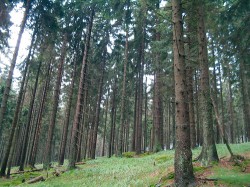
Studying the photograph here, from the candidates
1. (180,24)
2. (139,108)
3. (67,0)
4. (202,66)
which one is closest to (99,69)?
(139,108)

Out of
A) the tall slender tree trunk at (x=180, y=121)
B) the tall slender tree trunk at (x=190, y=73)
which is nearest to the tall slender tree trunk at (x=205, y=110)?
the tall slender tree trunk at (x=190, y=73)

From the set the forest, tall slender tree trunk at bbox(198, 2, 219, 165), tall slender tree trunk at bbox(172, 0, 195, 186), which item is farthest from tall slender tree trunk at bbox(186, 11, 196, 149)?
tall slender tree trunk at bbox(172, 0, 195, 186)

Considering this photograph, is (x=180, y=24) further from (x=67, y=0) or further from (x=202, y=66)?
(x=67, y=0)

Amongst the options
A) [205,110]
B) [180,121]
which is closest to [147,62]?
[205,110]

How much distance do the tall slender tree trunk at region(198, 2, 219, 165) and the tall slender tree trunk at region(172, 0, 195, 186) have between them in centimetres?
323

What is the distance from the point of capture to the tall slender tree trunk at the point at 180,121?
20.1 feet

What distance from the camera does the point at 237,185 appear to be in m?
5.93

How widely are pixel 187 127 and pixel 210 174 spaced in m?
2.26

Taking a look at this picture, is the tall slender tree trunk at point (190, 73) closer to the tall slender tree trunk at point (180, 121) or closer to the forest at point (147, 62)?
the forest at point (147, 62)

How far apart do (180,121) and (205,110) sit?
145 inches

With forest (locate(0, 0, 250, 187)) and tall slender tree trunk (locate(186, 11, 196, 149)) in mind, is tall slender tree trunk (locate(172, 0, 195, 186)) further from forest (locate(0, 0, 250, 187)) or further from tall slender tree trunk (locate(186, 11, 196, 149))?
tall slender tree trunk (locate(186, 11, 196, 149))

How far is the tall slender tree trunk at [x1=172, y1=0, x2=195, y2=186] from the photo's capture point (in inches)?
241

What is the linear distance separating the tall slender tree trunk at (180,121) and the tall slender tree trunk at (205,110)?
3232 millimetres

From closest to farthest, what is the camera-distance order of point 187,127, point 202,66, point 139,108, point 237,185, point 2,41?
1. point 237,185
2. point 187,127
3. point 202,66
4. point 2,41
5. point 139,108
